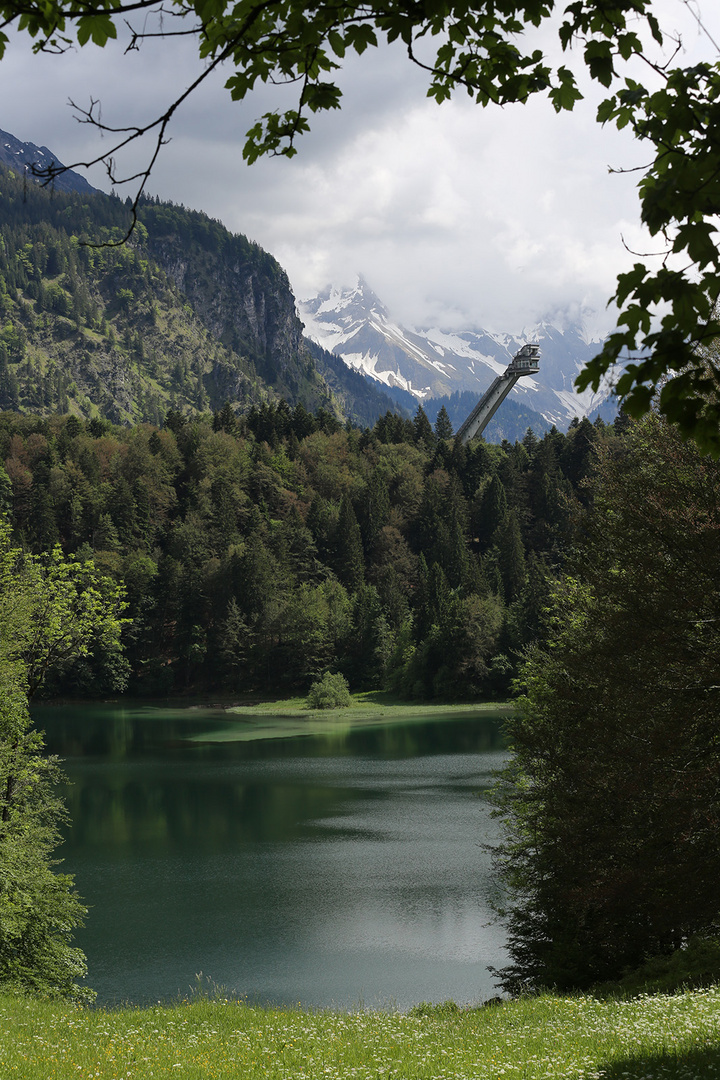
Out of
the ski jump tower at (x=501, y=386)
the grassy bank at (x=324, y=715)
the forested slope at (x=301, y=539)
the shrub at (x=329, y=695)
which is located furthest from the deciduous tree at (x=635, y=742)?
the ski jump tower at (x=501, y=386)

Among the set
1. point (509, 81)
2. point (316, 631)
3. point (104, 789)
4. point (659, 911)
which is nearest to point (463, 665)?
point (316, 631)

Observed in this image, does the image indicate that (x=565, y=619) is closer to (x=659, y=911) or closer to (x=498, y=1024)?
(x=659, y=911)

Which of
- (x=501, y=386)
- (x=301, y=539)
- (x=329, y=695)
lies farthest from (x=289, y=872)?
(x=501, y=386)

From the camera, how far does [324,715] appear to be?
243 ft

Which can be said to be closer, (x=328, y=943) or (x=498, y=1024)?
(x=498, y=1024)

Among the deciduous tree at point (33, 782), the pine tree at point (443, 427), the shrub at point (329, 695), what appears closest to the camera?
the deciduous tree at point (33, 782)

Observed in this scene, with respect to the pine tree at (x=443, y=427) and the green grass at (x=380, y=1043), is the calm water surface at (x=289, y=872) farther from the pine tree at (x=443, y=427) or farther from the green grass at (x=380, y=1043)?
the pine tree at (x=443, y=427)

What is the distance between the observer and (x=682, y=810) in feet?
40.1

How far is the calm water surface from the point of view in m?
19.4

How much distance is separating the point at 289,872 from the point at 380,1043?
1865 centimetres

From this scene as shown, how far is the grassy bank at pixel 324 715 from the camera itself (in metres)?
63.0

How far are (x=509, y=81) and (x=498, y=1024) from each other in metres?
10.8

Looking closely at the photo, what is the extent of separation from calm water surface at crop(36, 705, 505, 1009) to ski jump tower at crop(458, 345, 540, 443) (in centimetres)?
5382

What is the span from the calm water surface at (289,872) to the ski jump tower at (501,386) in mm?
53821
